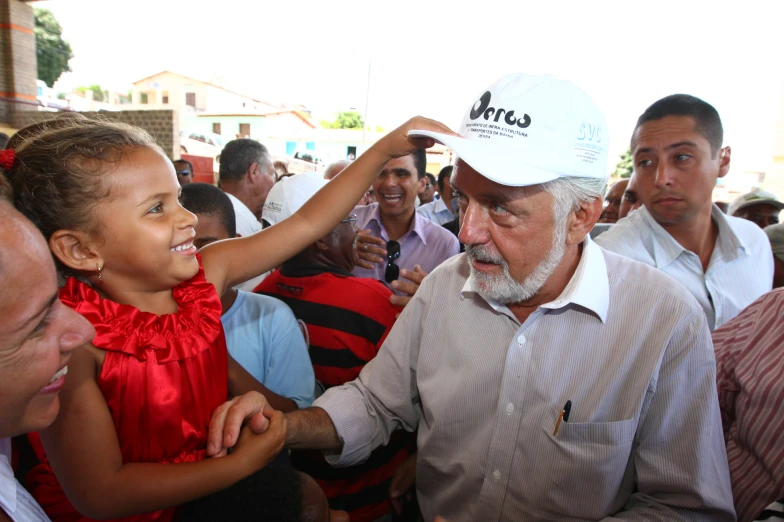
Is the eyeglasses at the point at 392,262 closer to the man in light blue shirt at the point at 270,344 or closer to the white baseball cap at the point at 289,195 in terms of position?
the white baseball cap at the point at 289,195

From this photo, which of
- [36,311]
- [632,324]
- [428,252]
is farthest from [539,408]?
[428,252]

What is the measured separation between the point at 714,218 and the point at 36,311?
343 centimetres

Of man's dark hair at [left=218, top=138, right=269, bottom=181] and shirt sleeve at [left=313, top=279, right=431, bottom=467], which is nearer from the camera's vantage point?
shirt sleeve at [left=313, top=279, right=431, bottom=467]

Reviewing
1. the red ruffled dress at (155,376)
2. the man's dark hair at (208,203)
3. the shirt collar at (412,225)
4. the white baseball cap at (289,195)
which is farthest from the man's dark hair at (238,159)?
the red ruffled dress at (155,376)

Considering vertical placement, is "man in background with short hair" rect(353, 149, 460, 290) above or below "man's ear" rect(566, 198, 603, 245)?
below

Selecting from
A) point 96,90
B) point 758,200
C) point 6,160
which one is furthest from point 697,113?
point 96,90

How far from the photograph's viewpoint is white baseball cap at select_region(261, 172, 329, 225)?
3555 mm

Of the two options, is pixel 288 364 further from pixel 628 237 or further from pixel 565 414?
pixel 628 237

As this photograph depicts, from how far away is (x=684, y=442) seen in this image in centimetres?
137

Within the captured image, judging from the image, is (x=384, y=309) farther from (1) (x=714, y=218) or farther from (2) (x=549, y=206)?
(1) (x=714, y=218)

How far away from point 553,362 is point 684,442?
0.43m

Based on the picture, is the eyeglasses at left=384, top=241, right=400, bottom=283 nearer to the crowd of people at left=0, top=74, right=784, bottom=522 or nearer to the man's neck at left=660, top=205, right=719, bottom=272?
the crowd of people at left=0, top=74, right=784, bottom=522

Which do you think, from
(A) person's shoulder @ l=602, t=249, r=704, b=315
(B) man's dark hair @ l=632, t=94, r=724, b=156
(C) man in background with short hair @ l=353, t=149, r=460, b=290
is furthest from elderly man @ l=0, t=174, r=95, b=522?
(B) man's dark hair @ l=632, t=94, r=724, b=156

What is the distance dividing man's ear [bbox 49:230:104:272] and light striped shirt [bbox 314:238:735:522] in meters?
0.97
